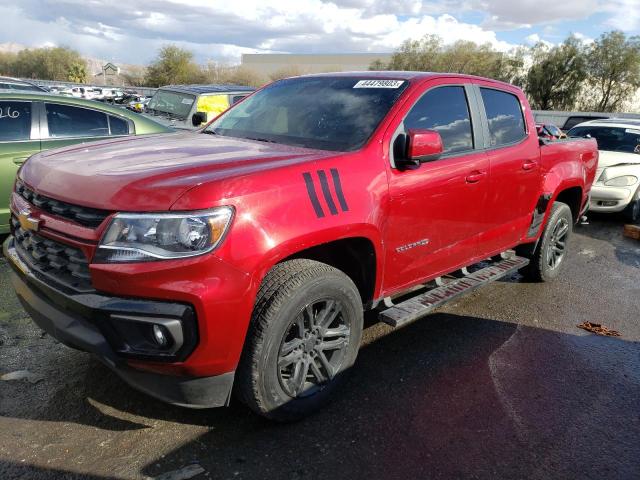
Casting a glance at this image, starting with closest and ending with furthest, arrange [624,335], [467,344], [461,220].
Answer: [461,220], [467,344], [624,335]

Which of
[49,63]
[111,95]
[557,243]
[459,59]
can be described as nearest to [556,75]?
[459,59]

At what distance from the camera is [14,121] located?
561 centimetres

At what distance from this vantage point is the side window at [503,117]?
4.32 m

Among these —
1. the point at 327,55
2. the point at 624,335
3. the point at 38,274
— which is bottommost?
the point at 624,335

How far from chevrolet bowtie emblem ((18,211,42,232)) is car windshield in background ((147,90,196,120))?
714cm

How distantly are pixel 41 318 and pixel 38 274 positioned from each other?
229 mm

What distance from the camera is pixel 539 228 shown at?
5102mm

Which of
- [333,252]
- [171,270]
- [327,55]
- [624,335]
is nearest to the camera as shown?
[171,270]

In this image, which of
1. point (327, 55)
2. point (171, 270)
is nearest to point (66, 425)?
point (171, 270)

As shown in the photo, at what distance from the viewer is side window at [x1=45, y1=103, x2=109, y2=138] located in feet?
19.2

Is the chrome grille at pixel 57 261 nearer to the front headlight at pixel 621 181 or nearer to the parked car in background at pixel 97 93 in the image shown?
the front headlight at pixel 621 181

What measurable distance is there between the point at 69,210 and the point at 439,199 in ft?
7.30

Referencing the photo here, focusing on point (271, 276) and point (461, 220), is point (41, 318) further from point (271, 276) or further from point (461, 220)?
point (461, 220)

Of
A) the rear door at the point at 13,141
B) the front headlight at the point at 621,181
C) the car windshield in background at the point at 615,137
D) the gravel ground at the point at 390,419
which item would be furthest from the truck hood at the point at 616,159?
the rear door at the point at 13,141
